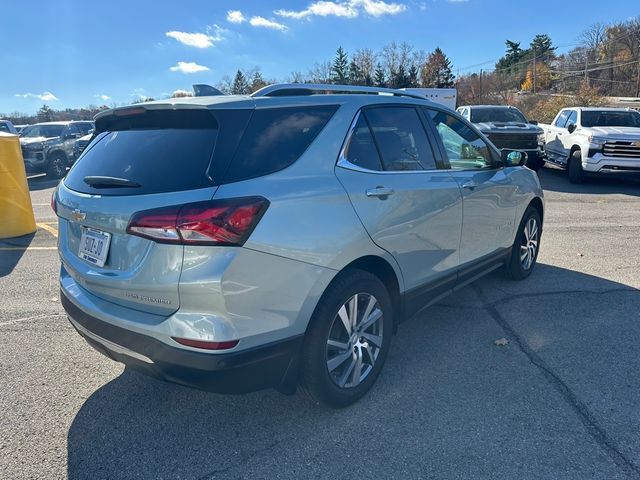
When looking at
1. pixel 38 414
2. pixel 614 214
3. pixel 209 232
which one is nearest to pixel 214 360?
pixel 209 232

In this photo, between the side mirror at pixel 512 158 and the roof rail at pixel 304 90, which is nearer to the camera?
the roof rail at pixel 304 90

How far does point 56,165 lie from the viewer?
17.2 metres

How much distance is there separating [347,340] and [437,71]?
7653 centimetres

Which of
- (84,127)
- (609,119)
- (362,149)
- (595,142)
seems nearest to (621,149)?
(595,142)

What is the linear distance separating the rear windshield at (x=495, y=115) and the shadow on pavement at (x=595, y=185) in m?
1.99

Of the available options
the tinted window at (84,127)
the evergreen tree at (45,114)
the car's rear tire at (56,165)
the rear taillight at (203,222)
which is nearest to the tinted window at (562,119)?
the rear taillight at (203,222)

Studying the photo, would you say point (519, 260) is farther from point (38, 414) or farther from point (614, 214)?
point (614, 214)

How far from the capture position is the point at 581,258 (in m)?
6.23

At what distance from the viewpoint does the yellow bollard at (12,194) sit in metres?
7.78

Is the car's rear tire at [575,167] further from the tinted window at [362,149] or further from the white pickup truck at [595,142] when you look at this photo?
the tinted window at [362,149]

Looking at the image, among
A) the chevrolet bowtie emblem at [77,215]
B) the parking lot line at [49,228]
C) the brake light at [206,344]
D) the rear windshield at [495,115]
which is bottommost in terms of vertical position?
the parking lot line at [49,228]

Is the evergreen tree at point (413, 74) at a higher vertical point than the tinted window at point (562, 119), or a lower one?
higher

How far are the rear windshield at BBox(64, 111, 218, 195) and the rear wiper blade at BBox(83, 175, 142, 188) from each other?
1 cm

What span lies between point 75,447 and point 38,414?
50 cm
